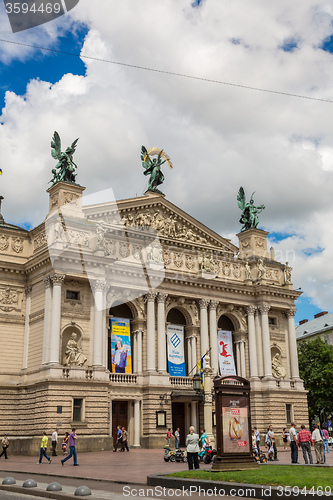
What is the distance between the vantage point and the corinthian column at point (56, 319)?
4181 cm

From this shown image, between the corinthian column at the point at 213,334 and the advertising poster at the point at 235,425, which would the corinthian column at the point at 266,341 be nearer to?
the corinthian column at the point at 213,334

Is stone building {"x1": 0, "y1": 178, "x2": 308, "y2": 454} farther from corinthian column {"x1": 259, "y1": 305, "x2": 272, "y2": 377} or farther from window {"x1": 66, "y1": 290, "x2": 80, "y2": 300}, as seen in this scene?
window {"x1": 66, "y1": 290, "x2": 80, "y2": 300}

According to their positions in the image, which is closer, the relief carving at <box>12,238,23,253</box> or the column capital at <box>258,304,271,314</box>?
the relief carving at <box>12,238,23,253</box>

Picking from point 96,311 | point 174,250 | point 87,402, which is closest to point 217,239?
point 174,250

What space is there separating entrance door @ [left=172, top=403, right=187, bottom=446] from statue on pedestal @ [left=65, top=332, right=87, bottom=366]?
10.9 m

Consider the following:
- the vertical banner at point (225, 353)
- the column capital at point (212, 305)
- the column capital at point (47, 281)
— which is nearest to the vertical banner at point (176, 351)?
the column capital at point (212, 305)

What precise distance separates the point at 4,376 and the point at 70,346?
603 centimetres

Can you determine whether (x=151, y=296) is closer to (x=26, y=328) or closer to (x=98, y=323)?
(x=98, y=323)

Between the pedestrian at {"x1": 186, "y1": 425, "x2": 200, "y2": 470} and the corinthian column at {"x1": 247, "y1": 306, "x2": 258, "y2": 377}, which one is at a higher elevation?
the corinthian column at {"x1": 247, "y1": 306, "x2": 258, "y2": 377}

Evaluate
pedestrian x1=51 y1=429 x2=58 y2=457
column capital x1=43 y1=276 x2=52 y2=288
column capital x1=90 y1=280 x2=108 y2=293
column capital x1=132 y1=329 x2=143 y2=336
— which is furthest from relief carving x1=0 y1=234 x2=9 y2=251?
pedestrian x1=51 y1=429 x2=58 y2=457

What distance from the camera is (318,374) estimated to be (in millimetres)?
70000

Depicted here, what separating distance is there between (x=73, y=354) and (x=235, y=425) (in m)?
23.1

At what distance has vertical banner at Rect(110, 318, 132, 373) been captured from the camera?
47125 millimetres

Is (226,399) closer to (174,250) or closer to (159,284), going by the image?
(159,284)
